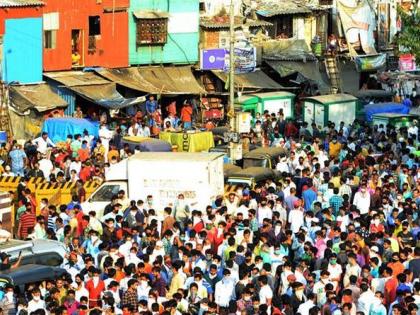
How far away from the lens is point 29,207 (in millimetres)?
34562

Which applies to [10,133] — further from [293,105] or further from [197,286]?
[197,286]

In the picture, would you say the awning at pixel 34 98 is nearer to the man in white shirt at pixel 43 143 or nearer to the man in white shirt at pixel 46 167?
the man in white shirt at pixel 43 143

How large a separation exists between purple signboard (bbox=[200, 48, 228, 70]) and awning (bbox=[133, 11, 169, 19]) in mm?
1751

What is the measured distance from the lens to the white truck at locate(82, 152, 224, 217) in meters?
34.8

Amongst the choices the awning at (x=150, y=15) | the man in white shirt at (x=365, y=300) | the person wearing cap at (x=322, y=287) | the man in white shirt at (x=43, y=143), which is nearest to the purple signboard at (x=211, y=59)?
the awning at (x=150, y=15)

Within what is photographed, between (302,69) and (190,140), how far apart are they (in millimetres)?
16660

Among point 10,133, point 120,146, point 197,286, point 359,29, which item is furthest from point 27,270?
point 359,29

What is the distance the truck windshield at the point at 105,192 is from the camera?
3516 cm

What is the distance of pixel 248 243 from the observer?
1178 inches

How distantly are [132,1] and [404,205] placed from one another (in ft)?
75.9

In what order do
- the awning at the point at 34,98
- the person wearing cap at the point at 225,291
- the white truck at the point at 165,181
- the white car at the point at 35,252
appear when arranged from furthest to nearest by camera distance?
the awning at the point at 34,98 → the white truck at the point at 165,181 → the white car at the point at 35,252 → the person wearing cap at the point at 225,291

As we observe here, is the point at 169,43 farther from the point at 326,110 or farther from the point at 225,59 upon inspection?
the point at 326,110

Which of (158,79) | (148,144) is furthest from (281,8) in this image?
(148,144)

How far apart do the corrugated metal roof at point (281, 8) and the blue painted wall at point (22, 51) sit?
445 inches
